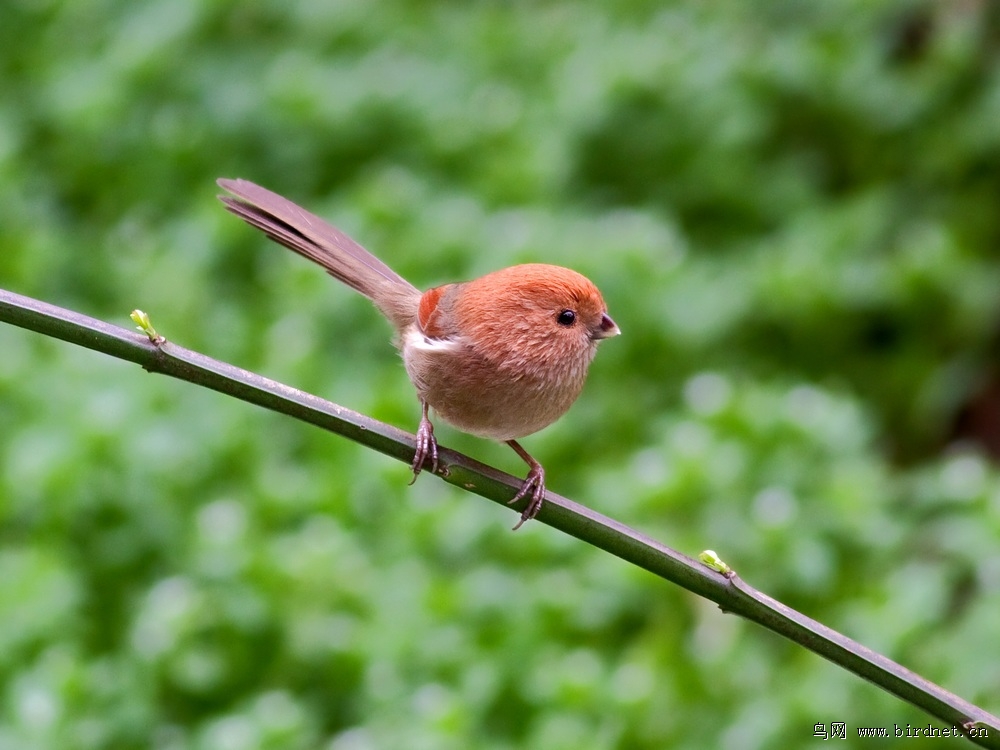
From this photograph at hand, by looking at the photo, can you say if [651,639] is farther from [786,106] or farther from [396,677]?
[786,106]

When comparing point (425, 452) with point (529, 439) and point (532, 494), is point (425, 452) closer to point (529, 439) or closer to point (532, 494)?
point (532, 494)

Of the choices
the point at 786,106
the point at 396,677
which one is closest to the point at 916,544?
the point at 396,677

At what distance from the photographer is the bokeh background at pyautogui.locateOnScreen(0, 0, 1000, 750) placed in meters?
3.82

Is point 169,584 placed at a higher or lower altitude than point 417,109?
lower

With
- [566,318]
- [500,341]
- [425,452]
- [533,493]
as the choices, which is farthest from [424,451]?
[566,318]

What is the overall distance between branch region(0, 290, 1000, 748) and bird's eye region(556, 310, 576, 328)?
0.79 meters

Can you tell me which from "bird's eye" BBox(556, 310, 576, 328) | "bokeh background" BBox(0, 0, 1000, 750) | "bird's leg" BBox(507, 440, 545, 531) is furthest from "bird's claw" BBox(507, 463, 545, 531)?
"bokeh background" BBox(0, 0, 1000, 750)

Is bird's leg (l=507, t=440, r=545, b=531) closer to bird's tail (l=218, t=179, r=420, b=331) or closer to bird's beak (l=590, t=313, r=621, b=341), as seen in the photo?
bird's beak (l=590, t=313, r=621, b=341)

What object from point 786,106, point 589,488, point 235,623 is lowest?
point 235,623

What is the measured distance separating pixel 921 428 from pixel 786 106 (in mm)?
1986

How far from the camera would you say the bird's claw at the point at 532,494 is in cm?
235

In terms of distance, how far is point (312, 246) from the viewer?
308cm

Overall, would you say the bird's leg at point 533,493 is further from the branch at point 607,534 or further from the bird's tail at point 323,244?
the bird's tail at point 323,244

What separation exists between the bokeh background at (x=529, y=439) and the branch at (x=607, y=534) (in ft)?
5.07
